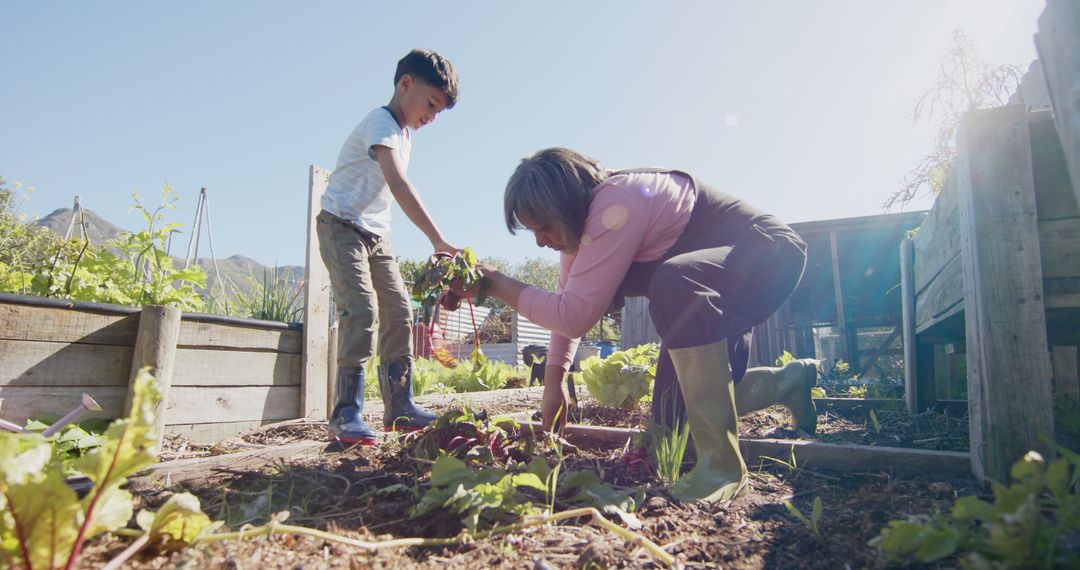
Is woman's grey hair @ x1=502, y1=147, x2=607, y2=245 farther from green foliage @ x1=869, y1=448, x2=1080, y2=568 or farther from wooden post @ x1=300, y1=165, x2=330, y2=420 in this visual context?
wooden post @ x1=300, y1=165, x2=330, y2=420

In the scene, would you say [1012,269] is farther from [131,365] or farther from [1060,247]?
[131,365]

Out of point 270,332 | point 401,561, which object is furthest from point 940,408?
point 270,332

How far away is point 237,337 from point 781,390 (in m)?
2.83

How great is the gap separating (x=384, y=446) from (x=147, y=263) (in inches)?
89.9

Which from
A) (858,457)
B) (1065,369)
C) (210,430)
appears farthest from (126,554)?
(1065,369)

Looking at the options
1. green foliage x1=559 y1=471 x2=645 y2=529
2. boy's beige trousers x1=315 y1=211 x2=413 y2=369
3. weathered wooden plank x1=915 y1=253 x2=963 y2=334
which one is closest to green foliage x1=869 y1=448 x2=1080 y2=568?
green foliage x1=559 y1=471 x2=645 y2=529

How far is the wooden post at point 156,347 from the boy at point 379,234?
2.37 ft

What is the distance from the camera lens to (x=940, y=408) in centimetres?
352

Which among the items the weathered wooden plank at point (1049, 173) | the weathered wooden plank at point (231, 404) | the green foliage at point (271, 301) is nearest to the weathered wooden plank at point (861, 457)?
the weathered wooden plank at point (1049, 173)

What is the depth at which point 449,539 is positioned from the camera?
1255mm

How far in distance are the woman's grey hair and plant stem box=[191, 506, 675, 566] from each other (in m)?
1.02

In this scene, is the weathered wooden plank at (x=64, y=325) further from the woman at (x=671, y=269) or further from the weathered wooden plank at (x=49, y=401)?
the woman at (x=671, y=269)

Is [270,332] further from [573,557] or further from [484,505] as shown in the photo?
[573,557]

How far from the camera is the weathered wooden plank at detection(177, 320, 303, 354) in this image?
2.90 metres
